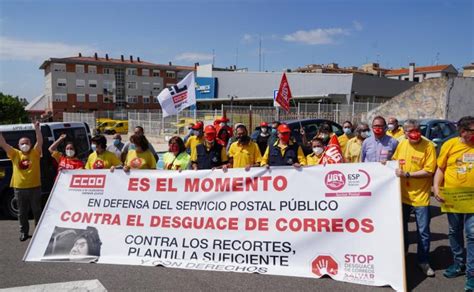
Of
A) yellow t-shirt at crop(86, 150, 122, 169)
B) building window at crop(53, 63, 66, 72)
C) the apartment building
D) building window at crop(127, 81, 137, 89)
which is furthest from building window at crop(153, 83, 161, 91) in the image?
yellow t-shirt at crop(86, 150, 122, 169)

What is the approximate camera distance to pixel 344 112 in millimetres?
21547

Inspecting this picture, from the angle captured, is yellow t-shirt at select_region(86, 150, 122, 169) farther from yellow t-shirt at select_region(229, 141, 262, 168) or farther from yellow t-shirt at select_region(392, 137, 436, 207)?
yellow t-shirt at select_region(392, 137, 436, 207)

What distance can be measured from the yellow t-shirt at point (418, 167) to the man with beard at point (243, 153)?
237cm

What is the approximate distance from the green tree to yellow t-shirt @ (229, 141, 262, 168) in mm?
45789

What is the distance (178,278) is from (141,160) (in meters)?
2.21

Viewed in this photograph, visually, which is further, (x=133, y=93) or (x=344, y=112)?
(x=133, y=93)

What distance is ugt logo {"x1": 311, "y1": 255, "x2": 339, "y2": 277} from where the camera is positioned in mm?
4414

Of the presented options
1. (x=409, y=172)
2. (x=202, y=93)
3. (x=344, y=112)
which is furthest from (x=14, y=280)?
(x=202, y=93)

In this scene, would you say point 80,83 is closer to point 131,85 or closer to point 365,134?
point 131,85

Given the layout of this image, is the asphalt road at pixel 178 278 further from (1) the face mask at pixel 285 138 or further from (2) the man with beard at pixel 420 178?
(1) the face mask at pixel 285 138

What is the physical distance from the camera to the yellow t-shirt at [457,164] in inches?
165

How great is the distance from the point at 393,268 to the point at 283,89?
30.6 ft

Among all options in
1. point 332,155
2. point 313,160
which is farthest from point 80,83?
point 332,155

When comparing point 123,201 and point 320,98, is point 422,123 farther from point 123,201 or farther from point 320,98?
point 320,98
